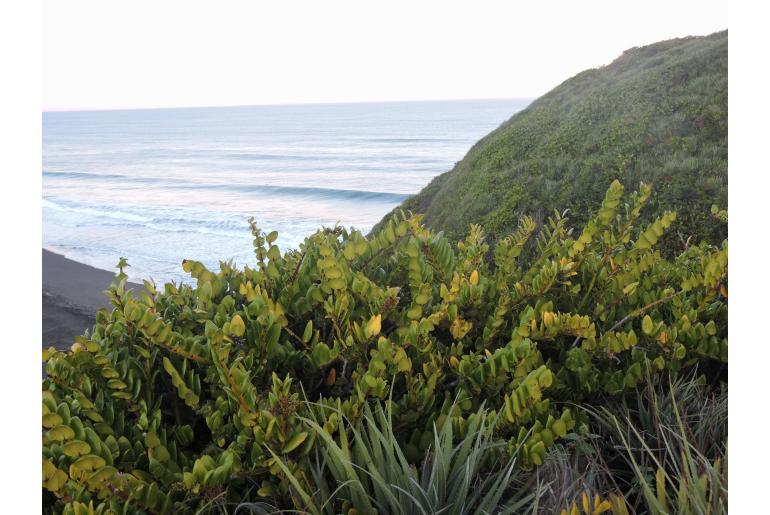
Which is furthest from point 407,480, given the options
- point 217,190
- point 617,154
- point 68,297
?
point 217,190

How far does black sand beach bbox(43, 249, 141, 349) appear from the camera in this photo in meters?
12.5

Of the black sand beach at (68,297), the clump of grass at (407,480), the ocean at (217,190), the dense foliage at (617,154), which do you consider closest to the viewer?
the clump of grass at (407,480)

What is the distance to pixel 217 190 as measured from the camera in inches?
1610

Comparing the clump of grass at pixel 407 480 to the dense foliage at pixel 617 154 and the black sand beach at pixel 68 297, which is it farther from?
the black sand beach at pixel 68 297

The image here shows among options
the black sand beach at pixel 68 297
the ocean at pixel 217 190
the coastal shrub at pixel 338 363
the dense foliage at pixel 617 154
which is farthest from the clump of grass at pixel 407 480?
the black sand beach at pixel 68 297

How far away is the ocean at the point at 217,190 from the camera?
24.8m

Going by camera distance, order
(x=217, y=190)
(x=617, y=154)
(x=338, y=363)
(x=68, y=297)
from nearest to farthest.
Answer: (x=338, y=363)
(x=617, y=154)
(x=68, y=297)
(x=217, y=190)

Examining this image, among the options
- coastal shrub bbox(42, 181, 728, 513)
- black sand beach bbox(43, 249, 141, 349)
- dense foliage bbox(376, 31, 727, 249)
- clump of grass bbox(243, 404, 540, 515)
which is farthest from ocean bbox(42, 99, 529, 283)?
dense foliage bbox(376, 31, 727, 249)

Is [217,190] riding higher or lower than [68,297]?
higher

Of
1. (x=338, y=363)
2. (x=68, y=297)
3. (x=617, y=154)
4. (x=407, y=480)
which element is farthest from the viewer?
(x=68, y=297)

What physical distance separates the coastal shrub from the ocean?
870 millimetres

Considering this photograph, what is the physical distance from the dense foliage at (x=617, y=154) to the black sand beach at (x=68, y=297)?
295 inches

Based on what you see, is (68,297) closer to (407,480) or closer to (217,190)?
(407,480)

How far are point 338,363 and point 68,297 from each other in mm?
15499
